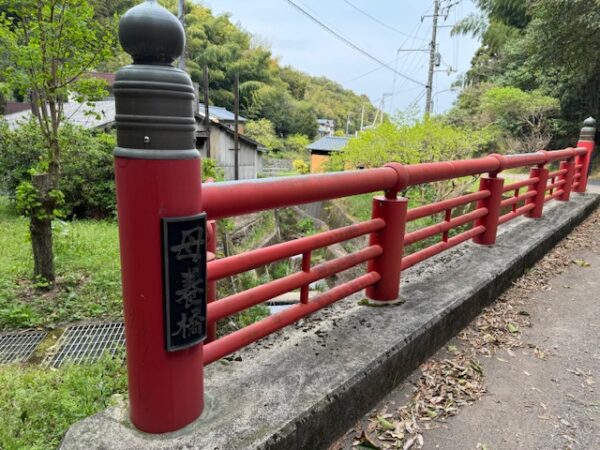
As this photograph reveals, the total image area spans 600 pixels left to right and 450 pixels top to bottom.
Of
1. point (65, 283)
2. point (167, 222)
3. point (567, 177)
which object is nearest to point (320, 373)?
point (167, 222)

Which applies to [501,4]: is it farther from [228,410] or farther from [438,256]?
[228,410]

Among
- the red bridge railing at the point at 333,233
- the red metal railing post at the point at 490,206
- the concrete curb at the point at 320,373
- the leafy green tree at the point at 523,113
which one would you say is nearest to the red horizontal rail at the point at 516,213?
the red metal railing post at the point at 490,206

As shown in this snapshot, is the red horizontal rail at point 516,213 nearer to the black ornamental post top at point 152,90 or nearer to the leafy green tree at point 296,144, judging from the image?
the black ornamental post top at point 152,90

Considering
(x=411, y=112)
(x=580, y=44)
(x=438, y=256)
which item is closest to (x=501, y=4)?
(x=580, y=44)

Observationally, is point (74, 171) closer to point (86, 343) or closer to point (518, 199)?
point (86, 343)

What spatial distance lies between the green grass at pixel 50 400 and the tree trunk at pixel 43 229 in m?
2.95

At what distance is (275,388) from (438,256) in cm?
214

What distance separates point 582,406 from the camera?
1.97 metres

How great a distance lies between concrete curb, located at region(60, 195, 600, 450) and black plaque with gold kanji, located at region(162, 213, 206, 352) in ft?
1.09

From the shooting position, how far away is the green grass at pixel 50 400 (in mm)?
1688

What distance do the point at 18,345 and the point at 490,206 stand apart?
179 inches

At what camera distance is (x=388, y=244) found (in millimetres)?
2248

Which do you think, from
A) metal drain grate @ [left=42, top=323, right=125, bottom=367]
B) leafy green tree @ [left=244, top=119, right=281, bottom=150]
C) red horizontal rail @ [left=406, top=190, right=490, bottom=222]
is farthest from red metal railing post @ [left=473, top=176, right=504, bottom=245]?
leafy green tree @ [left=244, top=119, right=281, bottom=150]

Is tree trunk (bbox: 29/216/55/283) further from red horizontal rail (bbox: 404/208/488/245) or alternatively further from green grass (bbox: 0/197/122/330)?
red horizontal rail (bbox: 404/208/488/245)
